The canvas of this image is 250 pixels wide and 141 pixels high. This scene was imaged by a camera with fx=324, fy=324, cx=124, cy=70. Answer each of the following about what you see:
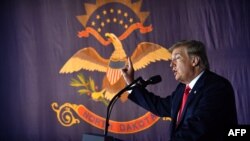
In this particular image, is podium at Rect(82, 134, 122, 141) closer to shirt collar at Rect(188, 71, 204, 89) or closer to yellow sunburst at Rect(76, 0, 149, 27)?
shirt collar at Rect(188, 71, 204, 89)

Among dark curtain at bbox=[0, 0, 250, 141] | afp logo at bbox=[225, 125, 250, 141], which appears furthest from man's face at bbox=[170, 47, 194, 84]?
dark curtain at bbox=[0, 0, 250, 141]

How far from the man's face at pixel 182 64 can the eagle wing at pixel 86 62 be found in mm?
1568

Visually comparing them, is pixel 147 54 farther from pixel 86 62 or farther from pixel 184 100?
pixel 184 100

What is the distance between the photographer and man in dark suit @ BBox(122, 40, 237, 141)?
4.99ft

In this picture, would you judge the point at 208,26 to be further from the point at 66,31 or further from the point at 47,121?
the point at 47,121

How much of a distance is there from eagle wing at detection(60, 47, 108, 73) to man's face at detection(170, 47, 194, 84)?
1568mm

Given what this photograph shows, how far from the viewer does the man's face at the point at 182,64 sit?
1879mm

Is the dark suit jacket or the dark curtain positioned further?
the dark curtain

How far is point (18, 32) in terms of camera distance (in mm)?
3730

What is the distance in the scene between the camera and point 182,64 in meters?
1.89

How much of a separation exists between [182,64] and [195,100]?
0.25 meters

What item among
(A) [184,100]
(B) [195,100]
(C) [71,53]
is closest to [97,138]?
(B) [195,100]

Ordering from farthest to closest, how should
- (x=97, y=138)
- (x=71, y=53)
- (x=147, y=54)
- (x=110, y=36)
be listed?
(x=71, y=53) → (x=110, y=36) → (x=147, y=54) → (x=97, y=138)

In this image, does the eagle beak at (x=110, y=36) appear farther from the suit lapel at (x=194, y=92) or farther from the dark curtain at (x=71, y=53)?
the suit lapel at (x=194, y=92)
